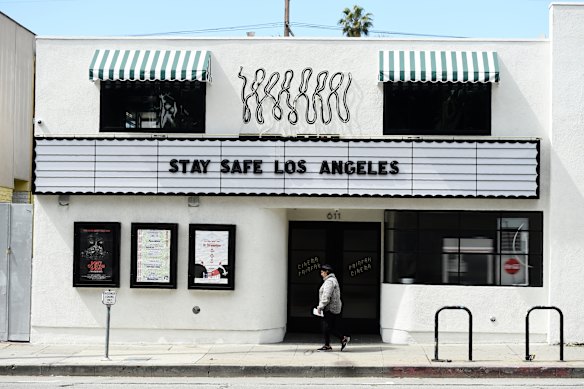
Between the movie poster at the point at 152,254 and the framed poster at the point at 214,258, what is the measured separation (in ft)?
1.54

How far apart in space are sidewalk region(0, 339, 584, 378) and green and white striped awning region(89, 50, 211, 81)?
504 cm

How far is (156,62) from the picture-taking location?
16.7m

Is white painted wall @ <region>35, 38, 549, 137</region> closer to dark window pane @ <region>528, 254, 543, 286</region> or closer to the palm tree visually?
dark window pane @ <region>528, 254, 543, 286</region>

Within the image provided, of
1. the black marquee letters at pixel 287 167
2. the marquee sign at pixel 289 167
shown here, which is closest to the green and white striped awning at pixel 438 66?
the marquee sign at pixel 289 167

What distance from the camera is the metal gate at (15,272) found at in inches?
682

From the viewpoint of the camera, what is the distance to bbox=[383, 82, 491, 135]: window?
658 inches

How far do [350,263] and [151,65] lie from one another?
5771 millimetres

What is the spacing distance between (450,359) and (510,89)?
5.24 m

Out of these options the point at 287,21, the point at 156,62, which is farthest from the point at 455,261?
the point at 287,21

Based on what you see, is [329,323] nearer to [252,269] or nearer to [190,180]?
[252,269]

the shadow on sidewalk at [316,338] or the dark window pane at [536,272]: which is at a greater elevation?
the dark window pane at [536,272]

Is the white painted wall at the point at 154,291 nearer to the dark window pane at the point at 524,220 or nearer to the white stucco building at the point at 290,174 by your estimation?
the white stucco building at the point at 290,174

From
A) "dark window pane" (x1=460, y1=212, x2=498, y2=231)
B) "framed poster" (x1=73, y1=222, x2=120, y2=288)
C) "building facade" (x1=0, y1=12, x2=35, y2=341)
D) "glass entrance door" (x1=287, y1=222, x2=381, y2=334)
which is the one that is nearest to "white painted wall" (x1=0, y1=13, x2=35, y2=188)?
"building facade" (x1=0, y1=12, x2=35, y2=341)

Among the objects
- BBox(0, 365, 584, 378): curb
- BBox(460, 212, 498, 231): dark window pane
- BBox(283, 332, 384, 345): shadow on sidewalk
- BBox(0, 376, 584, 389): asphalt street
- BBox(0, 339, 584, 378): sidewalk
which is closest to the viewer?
BBox(0, 376, 584, 389): asphalt street
